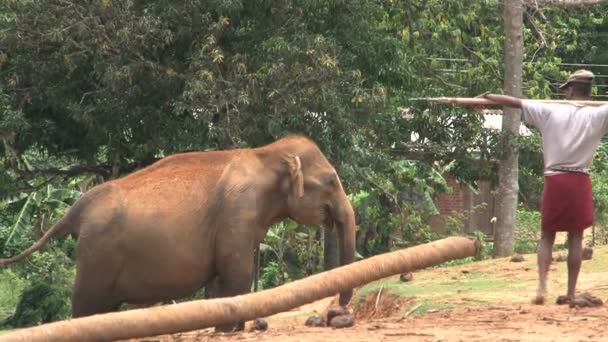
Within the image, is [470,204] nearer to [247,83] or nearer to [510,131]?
[510,131]

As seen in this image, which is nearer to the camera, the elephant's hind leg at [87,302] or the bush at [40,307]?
the elephant's hind leg at [87,302]

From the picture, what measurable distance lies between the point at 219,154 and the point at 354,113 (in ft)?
15.2

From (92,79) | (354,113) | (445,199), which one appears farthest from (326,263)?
(445,199)

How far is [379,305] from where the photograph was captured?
39.6ft

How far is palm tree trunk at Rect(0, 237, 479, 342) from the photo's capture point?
6387 mm

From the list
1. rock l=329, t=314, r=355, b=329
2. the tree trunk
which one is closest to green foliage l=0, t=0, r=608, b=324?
the tree trunk

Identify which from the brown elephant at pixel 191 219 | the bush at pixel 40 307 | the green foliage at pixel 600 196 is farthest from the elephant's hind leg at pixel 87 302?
the green foliage at pixel 600 196

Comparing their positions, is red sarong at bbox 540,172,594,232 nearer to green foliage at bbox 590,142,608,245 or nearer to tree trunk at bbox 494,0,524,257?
tree trunk at bbox 494,0,524,257

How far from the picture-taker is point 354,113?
15195 mm

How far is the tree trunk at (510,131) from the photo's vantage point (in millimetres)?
16688

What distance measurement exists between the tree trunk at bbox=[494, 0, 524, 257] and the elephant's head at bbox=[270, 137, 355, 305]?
242 inches

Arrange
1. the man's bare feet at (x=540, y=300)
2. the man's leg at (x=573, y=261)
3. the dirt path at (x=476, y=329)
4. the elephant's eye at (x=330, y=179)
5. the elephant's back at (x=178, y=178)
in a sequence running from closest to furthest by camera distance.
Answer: the dirt path at (x=476, y=329) → the man's leg at (x=573, y=261) → the man's bare feet at (x=540, y=300) → the elephant's back at (x=178, y=178) → the elephant's eye at (x=330, y=179)

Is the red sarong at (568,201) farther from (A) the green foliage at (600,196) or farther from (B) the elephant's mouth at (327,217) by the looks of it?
(A) the green foliage at (600,196)

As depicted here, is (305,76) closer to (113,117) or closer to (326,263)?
(113,117)
